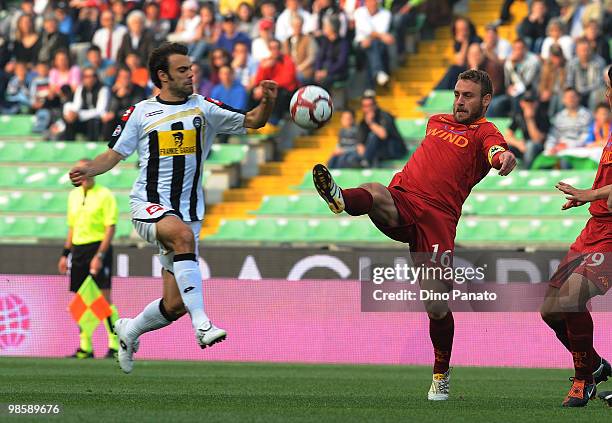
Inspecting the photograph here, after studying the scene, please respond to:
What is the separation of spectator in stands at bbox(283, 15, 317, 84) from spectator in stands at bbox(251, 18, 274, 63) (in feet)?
1.00

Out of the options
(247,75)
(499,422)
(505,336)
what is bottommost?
(505,336)

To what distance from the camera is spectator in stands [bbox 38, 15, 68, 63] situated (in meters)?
22.4

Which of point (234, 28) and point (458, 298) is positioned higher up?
point (234, 28)

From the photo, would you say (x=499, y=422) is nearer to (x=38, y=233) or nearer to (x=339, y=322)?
(x=339, y=322)

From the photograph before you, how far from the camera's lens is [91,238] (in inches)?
605

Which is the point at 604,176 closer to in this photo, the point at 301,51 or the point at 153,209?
the point at 153,209

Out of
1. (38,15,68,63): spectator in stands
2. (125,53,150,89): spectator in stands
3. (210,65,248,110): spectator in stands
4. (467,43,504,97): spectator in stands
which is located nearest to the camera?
(467,43,504,97): spectator in stands

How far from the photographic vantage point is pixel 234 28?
852 inches

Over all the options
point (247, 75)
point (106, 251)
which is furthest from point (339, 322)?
point (247, 75)

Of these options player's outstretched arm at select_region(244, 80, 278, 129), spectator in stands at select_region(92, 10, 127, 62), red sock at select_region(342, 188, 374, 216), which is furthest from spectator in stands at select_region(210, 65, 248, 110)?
red sock at select_region(342, 188, 374, 216)

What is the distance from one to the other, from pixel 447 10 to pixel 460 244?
6002mm

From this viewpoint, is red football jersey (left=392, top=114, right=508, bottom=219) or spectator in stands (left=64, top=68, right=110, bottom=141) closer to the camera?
red football jersey (left=392, top=114, right=508, bottom=219)

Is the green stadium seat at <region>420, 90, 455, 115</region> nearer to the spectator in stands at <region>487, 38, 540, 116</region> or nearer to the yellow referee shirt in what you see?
the spectator in stands at <region>487, 38, 540, 116</region>

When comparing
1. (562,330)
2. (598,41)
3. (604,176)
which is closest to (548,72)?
(598,41)
